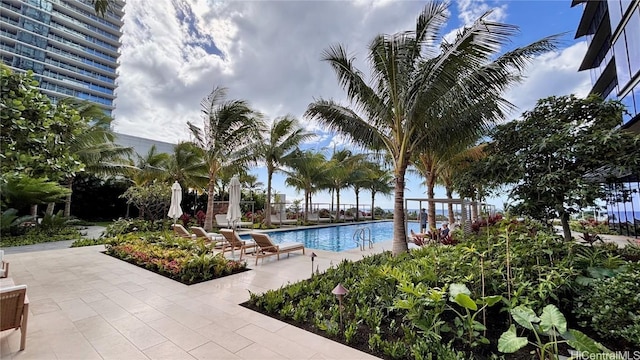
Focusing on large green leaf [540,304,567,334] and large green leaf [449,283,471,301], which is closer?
large green leaf [540,304,567,334]

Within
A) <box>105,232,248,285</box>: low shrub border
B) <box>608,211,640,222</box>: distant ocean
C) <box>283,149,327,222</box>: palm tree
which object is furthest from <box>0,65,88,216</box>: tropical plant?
<box>608,211,640,222</box>: distant ocean

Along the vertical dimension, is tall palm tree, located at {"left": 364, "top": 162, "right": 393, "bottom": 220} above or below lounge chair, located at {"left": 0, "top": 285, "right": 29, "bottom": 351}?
above

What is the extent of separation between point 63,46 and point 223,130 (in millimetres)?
57719

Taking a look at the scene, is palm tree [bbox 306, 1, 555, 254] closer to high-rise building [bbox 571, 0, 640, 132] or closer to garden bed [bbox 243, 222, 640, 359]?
high-rise building [bbox 571, 0, 640, 132]

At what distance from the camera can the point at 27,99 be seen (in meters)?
3.37

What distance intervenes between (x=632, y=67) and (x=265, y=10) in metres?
13.0

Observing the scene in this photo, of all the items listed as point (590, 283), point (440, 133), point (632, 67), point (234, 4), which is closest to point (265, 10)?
point (234, 4)

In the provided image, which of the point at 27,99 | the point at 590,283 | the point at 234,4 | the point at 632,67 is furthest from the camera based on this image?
the point at 632,67

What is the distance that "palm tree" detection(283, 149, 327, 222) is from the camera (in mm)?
16922

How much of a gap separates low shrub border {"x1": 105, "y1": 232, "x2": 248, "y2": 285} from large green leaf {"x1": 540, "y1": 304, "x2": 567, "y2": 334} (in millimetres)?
5555

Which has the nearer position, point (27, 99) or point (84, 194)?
point (27, 99)

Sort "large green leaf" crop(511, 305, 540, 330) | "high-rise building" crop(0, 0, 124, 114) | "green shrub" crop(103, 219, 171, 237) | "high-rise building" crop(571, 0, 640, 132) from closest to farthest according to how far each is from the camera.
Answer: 1. "large green leaf" crop(511, 305, 540, 330)
2. "high-rise building" crop(571, 0, 640, 132)
3. "green shrub" crop(103, 219, 171, 237)
4. "high-rise building" crop(0, 0, 124, 114)

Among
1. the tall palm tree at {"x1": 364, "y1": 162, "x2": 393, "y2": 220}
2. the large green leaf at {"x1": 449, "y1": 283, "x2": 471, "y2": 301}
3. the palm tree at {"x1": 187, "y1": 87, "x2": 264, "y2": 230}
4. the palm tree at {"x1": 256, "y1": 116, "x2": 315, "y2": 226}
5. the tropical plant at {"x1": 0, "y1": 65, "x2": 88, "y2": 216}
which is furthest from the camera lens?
the tall palm tree at {"x1": 364, "y1": 162, "x2": 393, "y2": 220}

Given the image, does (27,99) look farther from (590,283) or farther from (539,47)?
(539,47)
